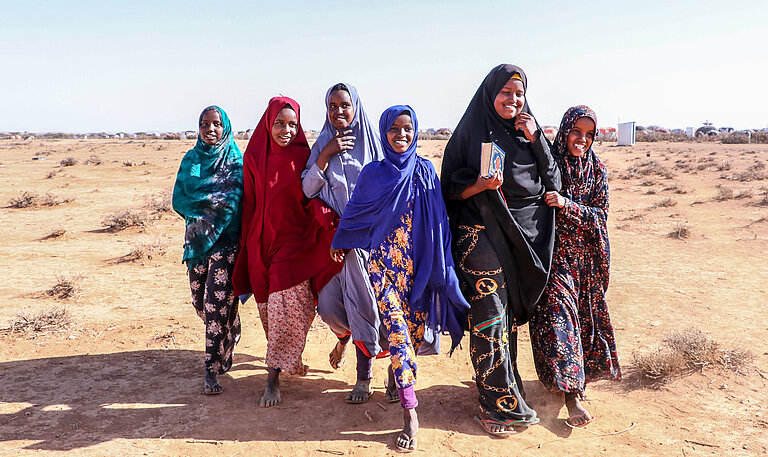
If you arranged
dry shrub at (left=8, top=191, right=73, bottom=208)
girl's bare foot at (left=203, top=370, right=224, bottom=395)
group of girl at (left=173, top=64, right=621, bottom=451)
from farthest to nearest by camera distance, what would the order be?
1. dry shrub at (left=8, top=191, right=73, bottom=208)
2. girl's bare foot at (left=203, top=370, right=224, bottom=395)
3. group of girl at (left=173, top=64, right=621, bottom=451)

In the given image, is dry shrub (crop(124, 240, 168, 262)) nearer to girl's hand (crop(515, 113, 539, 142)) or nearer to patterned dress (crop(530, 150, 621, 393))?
patterned dress (crop(530, 150, 621, 393))

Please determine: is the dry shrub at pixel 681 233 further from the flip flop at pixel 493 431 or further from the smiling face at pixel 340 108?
the smiling face at pixel 340 108

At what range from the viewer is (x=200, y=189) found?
4.05 m

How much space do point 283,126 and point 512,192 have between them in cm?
165

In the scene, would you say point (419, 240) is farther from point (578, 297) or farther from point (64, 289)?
point (64, 289)

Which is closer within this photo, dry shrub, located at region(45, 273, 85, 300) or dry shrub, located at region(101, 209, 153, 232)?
dry shrub, located at region(45, 273, 85, 300)

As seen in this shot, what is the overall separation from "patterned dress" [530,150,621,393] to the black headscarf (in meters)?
0.14

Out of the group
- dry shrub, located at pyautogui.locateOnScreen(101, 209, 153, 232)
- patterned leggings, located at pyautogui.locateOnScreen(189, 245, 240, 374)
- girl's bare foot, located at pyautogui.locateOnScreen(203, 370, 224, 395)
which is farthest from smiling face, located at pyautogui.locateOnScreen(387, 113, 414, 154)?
dry shrub, located at pyautogui.locateOnScreen(101, 209, 153, 232)

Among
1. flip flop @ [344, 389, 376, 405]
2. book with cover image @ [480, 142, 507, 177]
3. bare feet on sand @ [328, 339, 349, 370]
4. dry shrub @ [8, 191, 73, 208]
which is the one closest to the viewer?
book with cover image @ [480, 142, 507, 177]

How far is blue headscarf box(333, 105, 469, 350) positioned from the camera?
11.1ft

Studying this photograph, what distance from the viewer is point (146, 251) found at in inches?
314

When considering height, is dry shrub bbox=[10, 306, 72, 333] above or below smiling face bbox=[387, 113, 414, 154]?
below

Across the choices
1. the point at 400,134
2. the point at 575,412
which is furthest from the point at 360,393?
the point at 400,134

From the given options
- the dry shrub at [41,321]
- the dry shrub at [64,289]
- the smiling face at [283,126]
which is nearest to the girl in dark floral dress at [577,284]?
the smiling face at [283,126]
